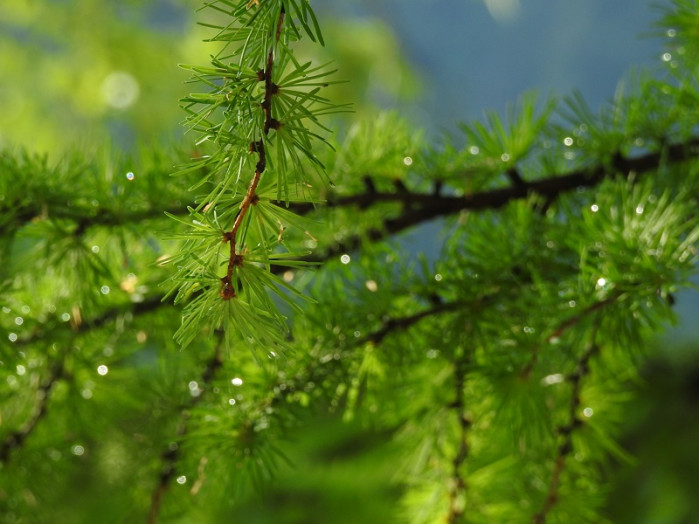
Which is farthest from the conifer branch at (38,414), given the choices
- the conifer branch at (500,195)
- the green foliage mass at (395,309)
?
the conifer branch at (500,195)

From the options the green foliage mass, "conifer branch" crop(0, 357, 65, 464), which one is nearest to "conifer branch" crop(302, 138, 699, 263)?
the green foliage mass

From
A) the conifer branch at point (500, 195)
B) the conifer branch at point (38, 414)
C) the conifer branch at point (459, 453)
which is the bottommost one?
the conifer branch at point (459, 453)

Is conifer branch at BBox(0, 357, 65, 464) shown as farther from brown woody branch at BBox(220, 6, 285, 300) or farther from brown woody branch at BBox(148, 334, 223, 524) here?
brown woody branch at BBox(220, 6, 285, 300)

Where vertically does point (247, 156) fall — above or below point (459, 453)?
above

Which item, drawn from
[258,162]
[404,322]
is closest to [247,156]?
[258,162]

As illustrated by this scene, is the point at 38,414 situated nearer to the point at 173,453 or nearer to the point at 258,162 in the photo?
the point at 173,453

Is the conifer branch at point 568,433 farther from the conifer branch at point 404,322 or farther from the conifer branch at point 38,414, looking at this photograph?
the conifer branch at point 38,414

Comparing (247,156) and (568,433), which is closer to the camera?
(247,156)

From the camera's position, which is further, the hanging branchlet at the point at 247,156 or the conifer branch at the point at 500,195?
the conifer branch at the point at 500,195

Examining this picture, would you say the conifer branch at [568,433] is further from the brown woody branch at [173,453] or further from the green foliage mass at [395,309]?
the brown woody branch at [173,453]

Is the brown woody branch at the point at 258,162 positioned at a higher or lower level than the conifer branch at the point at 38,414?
higher
